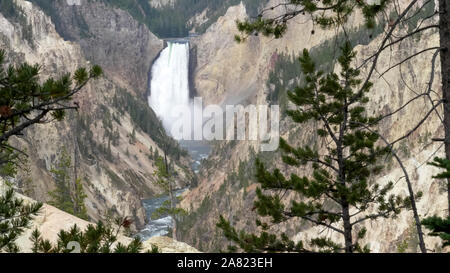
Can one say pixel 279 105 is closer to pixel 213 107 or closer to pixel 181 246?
pixel 213 107

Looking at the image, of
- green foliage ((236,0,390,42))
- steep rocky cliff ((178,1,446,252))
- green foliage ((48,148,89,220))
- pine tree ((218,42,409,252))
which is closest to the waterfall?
steep rocky cliff ((178,1,446,252))

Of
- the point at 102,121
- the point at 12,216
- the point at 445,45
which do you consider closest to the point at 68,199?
the point at 12,216

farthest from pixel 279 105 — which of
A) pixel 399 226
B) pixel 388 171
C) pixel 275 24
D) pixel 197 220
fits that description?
pixel 275 24

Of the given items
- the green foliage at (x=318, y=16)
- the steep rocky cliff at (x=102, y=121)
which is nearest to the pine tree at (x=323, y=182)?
the green foliage at (x=318, y=16)

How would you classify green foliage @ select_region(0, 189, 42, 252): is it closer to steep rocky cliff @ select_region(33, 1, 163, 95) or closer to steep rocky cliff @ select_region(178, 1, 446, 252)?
steep rocky cliff @ select_region(178, 1, 446, 252)

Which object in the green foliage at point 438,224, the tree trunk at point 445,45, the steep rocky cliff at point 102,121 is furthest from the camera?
the steep rocky cliff at point 102,121

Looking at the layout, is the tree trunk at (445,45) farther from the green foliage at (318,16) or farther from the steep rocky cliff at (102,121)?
the steep rocky cliff at (102,121)
